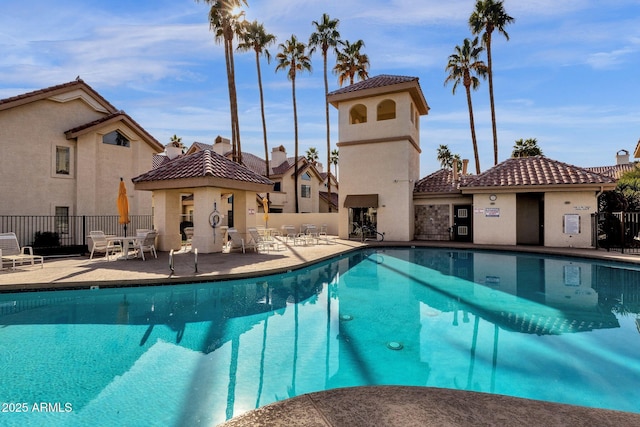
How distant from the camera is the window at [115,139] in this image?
18.3 meters

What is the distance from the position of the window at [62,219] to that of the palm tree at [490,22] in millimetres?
30481

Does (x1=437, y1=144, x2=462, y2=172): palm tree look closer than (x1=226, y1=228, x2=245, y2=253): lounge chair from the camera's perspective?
No

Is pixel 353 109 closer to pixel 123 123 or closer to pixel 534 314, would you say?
pixel 123 123

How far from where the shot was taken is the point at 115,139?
18.7 metres

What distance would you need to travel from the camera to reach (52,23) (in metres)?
9.74

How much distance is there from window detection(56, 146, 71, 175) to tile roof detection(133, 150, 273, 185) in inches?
189

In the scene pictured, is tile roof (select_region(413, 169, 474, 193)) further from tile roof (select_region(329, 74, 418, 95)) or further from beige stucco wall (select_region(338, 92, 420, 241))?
tile roof (select_region(329, 74, 418, 95))

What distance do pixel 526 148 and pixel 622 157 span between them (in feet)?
Result: 39.0

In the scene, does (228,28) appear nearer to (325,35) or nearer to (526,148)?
(325,35)

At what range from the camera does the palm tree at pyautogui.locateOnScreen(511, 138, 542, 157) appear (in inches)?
1462

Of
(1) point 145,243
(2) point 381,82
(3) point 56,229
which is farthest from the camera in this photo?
(2) point 381,82

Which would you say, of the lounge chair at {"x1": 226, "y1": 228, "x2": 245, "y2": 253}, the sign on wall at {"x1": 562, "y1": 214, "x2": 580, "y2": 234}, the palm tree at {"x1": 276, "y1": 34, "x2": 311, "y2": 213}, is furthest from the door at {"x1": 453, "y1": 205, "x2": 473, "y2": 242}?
the palm tree at {"x1": 276, "y1": 34, "x2": 311, "y2": 213}

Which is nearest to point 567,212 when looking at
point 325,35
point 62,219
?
point 325,35

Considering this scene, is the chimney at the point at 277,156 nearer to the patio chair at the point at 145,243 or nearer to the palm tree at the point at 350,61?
the palm tree at the point at 350,61
